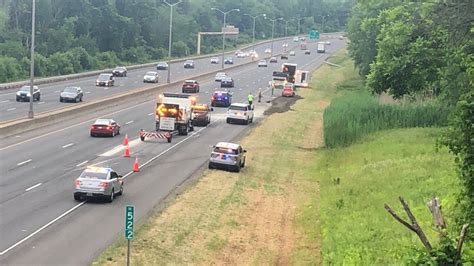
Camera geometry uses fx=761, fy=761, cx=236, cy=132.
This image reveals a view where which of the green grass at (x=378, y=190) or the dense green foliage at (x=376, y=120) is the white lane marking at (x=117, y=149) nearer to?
the green grass at (x=378, y=190)

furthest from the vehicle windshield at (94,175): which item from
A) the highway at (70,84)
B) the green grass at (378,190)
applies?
the highway at (70,84)

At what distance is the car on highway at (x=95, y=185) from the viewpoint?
95.0ft

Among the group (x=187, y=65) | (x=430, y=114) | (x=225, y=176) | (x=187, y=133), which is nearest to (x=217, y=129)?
(x=187, y=133)

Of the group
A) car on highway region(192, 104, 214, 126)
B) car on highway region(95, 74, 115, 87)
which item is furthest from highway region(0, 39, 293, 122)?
car on highway region(192, 104, 214, 126)

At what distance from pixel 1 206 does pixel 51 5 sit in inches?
4544

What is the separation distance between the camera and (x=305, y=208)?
32062mm

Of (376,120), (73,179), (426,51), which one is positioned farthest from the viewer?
(376,120)

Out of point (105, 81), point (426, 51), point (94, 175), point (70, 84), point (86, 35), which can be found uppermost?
point (426, 51)

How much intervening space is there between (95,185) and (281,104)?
53.2 metres

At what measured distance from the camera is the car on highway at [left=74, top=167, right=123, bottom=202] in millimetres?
28969

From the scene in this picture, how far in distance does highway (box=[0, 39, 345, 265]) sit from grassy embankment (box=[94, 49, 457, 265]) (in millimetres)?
1254

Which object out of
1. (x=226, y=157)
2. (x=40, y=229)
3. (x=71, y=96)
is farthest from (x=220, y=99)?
(x=40, y=229)

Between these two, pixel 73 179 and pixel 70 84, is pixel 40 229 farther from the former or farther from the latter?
pixel 70 84

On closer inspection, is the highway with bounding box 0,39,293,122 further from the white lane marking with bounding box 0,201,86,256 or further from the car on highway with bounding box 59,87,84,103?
the white lane marking with bounding box 0,201,86,256
